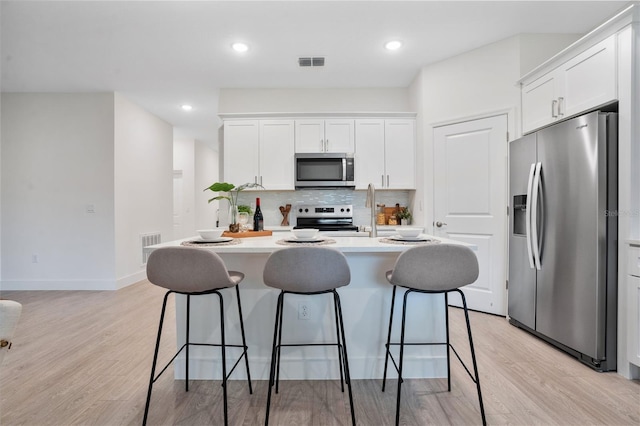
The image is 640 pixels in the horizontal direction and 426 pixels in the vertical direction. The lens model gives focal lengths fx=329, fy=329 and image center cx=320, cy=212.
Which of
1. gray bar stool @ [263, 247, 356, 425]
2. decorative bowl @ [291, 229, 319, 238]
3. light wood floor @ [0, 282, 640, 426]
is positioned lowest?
light wood floor @ [0, 282, 640, 426]

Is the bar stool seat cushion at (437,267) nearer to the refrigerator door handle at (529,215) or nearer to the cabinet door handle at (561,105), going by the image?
the refrigerator door handle at (529,215)

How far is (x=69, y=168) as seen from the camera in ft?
14.3

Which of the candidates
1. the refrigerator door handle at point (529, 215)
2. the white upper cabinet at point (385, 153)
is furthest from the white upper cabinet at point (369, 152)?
the refrigerator door handle at point (529, 215)

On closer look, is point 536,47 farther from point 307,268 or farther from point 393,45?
Answer: point 307,268

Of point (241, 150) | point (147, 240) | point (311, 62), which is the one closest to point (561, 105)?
point (311, 62)

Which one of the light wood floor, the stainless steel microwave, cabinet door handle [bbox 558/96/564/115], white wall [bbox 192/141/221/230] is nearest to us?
the light wood floor

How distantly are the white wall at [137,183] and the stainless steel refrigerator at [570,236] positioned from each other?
4.73 metres

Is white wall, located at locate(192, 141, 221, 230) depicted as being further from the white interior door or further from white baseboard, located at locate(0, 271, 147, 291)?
the white interior door

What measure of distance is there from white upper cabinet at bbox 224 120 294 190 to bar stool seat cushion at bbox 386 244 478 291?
2.77 metres

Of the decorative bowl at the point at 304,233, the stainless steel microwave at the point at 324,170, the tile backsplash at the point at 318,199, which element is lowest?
the decorative bowl at the point at 304,233

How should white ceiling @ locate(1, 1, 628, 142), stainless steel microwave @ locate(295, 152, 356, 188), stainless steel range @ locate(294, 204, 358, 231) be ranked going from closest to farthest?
white ceiling @ locate(1, 1, 628, 142) → stainless steel microwave @ locate(295, 152, 356, 188) → stainless steel range @ locate(294, 204, 358, 231)

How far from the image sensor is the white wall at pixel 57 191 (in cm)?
435

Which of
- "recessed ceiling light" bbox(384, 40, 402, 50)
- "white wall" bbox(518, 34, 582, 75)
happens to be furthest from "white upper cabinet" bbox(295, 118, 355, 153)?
"white wall" bbox(518, 34, 582, 75)

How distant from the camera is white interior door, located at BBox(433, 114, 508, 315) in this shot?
324 cm
